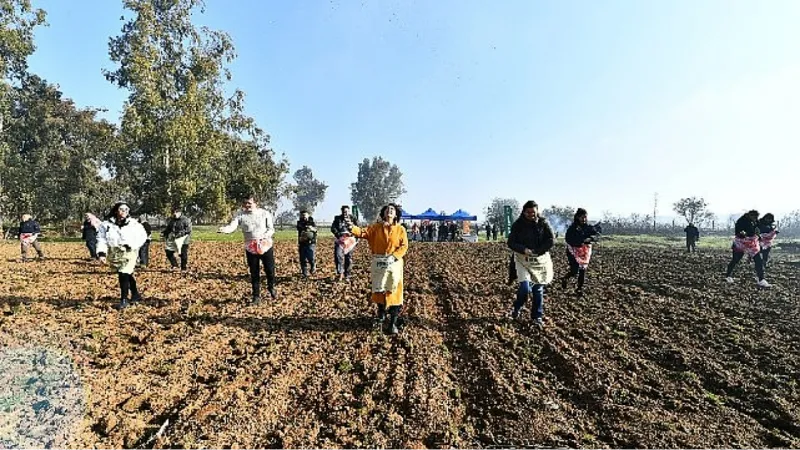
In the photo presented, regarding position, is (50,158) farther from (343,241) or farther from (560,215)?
(560,215)

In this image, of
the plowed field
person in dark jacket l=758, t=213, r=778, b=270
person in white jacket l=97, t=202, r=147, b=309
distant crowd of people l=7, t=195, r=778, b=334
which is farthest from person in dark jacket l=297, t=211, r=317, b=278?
person in dark jacket l=758, t=213, r=778, b=270

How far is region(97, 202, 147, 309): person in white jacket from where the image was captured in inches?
301

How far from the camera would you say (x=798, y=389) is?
481cm

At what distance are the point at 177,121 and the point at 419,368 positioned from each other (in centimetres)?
2533

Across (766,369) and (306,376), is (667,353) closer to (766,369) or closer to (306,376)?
(766,369)

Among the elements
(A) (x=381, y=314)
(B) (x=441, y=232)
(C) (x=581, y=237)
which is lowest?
(A) (x=381, y=314)

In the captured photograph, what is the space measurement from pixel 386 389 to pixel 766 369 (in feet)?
13.8

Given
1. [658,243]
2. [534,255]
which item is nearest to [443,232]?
[658,243]

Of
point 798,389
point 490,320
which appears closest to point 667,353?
point 798,389

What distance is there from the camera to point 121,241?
7680 mm

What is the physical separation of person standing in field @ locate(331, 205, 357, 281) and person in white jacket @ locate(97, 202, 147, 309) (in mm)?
4024

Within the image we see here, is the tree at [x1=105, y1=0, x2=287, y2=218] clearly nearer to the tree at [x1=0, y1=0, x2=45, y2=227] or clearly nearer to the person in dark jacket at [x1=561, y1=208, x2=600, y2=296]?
the tree at [x1=0, y1=0, x2=45, y2=227]

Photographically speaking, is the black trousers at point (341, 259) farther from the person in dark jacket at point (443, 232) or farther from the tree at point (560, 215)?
the tree at point (560, 215)

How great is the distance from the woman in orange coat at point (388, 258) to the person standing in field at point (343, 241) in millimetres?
3753
